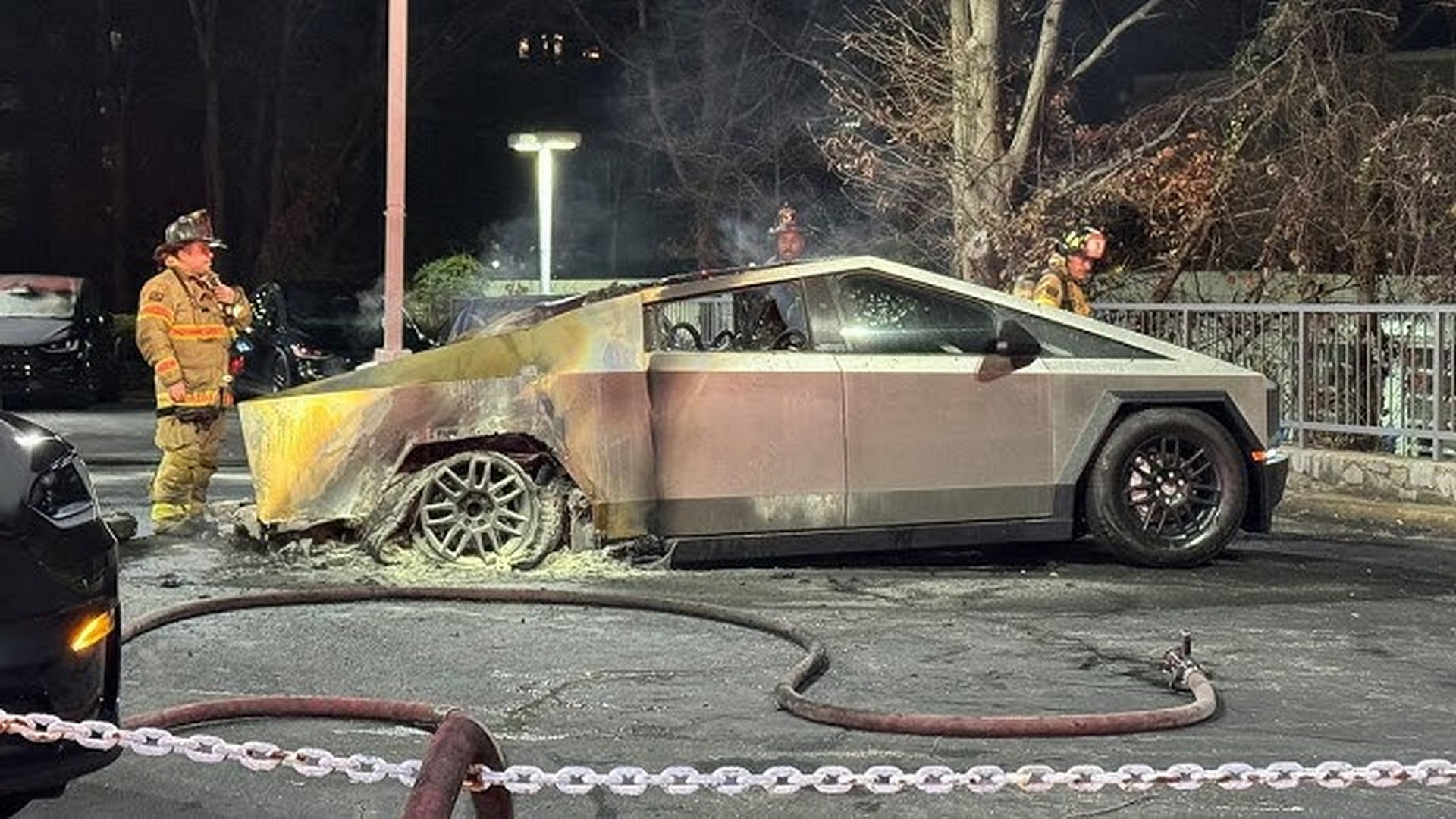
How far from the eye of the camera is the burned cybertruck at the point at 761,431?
25.8 ft

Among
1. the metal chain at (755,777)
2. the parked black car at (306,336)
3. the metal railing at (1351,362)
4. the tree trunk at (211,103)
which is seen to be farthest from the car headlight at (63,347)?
the metal chain at (755,777)

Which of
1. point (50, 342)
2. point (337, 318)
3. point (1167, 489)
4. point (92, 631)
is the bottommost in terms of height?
point (92, 631)

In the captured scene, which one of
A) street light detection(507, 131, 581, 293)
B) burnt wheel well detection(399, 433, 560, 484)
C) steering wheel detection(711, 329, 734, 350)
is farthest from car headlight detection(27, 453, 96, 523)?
street light detection(507, 131, 581, 293)

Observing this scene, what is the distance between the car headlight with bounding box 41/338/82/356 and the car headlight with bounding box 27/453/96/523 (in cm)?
1613

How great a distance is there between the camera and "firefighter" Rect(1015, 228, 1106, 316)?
37.4 feet

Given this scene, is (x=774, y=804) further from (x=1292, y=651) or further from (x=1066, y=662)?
(x=1292, y=651)

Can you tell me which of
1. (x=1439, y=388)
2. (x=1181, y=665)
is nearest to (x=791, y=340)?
(x=1181, y=665)

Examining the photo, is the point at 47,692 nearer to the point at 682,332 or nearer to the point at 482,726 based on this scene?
the point at 482,726

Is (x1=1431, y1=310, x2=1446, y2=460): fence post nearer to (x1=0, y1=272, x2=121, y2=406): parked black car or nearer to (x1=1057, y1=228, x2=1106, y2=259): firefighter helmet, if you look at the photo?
(x1=1057, y1=228, x2=1106, y2=259): firefighter helmet

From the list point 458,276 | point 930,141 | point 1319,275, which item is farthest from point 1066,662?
point 458,276

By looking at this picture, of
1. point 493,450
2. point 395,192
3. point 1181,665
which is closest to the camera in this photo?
point 1181,665

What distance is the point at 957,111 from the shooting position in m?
15.7

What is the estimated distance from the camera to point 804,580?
809cm

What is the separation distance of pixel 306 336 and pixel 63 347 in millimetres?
2620
